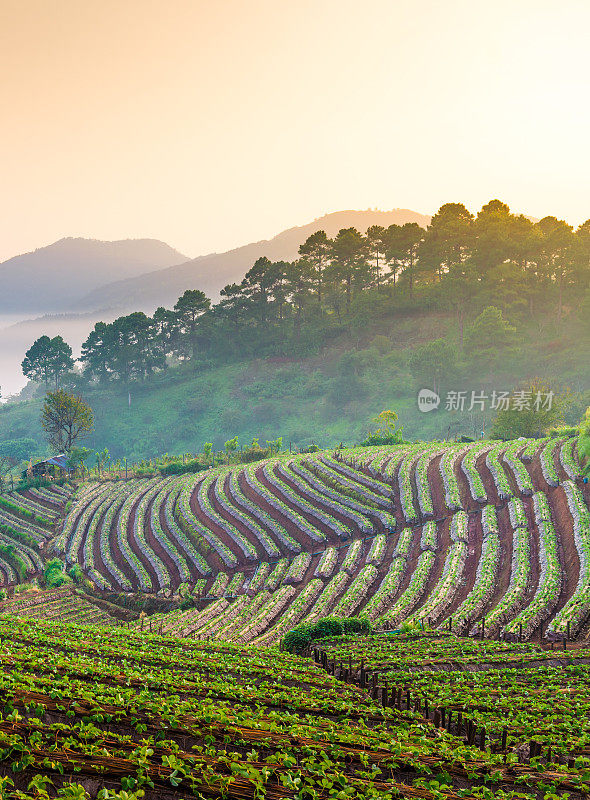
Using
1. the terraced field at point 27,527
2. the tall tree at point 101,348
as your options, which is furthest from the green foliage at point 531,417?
the tall tree at point 101,348

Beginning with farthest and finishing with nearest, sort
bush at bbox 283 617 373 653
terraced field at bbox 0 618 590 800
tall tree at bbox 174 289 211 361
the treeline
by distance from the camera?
tall tree at bbox 174 289 211 361 < the treeline < bush at bbox 283 617 373 653 < terraced field at bbox 0 618 590 800

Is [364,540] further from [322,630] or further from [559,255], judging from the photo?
[559,255]

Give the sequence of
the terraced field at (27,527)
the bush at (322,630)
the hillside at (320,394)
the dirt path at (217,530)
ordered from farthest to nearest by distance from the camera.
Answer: the hillside at (320,394) → the terraced field at (27,527) → the dirt path at (217,530) → the bush at (322,630)

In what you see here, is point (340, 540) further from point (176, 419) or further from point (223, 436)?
point (176, 419)

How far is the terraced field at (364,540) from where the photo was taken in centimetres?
2789

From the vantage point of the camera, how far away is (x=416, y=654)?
1975cm

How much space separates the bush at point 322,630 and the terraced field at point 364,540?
6.85ft

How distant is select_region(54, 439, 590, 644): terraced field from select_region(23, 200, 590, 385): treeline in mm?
59154

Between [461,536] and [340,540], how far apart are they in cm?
828

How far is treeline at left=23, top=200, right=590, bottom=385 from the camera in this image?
10219cm

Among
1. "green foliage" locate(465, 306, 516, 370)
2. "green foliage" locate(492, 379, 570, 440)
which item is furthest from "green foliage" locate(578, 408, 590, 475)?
"green foliage" locate(465, 306, 516, 370)

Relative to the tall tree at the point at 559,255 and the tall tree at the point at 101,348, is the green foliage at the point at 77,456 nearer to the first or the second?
the tall tree at the point at 101,348

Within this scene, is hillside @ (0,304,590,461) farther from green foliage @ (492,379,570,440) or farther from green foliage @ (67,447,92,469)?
green foliage @ (67,447,92,469)

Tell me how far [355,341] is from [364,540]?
257 ft
